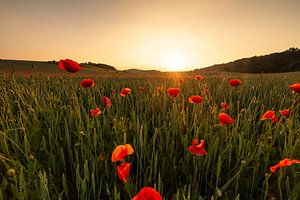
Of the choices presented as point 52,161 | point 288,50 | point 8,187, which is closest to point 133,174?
point 52,161

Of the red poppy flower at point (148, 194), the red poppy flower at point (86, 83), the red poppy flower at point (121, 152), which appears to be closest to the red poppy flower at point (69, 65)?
the red poppy flower at point (86, 83)

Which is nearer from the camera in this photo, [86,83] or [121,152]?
[121,152]

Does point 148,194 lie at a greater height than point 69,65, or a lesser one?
lesser

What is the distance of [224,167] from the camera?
4.04 ft

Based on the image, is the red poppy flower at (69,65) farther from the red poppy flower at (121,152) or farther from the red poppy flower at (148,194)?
the red poppy flower at (148,194)

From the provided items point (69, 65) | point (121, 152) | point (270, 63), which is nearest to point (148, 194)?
point (121, 152)

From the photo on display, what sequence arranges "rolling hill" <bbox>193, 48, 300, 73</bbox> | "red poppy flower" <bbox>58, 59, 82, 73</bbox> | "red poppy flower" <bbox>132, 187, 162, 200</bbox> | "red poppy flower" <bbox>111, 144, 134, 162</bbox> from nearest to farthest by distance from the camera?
"red poppy flower" <bbox>132, 187, 162, 200</bbox>
"red poppy flower" <bbox>111, 144, 134, 162</bbox>
"red poppy flower" <bbox>58, 59, 82, 73</bbox>
"rolling hill" <bbox>193, 48, 300, 73</bbox>

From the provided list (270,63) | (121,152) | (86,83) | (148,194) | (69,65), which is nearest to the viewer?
(148,194)

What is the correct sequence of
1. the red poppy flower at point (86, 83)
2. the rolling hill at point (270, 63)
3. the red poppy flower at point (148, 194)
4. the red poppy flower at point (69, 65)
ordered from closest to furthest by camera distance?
the red poppy flower at point (148, 194)
the red poppy flower at point (69, 65)
the red poppy flower at point (86, 83)
the rolling hill at point (270, 63)

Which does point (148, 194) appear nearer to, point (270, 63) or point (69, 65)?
point (69, 65)

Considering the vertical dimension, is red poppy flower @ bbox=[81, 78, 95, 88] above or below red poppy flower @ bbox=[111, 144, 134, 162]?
above

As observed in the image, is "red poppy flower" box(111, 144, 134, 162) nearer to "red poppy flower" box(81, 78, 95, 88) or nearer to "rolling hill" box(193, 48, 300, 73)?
"red poppy flower" box(81, 78, 95, 88)

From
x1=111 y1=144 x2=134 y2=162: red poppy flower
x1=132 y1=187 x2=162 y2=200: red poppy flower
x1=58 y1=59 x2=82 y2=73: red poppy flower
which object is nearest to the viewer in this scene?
x1=132 y1=187 x2=162 y2=200: red poppy flower

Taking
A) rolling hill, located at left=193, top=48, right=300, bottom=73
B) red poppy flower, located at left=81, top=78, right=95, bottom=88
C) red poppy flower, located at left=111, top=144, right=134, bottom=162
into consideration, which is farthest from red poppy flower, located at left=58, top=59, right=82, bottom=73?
rolling hill, located at left=193, top=48, right=300, bottom=73
